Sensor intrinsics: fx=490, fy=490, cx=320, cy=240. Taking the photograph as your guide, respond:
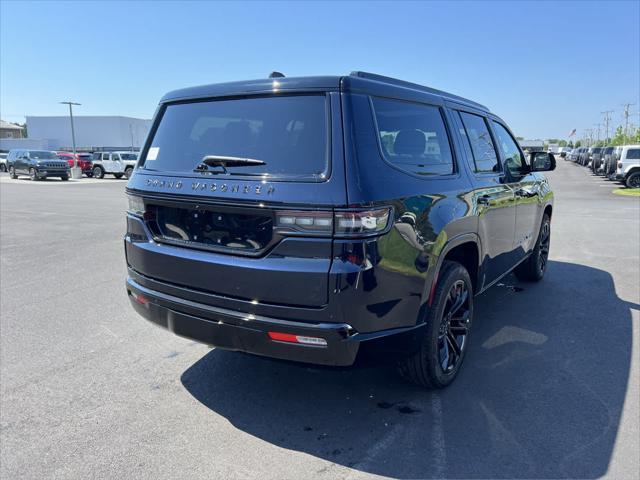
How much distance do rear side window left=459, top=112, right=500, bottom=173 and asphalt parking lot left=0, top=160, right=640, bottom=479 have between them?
59.8 inches

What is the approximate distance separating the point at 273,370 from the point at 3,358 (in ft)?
7.16

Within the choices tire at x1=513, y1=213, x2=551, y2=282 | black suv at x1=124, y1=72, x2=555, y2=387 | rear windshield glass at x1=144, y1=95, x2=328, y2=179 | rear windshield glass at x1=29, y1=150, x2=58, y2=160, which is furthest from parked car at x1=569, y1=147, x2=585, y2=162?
rear windshield glass at x1=144, y1=95, x2=328, y2=179

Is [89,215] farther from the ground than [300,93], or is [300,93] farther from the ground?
[300,93]

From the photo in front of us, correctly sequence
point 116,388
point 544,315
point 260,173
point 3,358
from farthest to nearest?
point 544,315 < point 3,358 < point 116,388 < point 260,173

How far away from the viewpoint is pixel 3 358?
154 inches

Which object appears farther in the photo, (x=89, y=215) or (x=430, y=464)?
(x=89, y=215)

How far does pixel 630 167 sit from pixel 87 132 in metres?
73.1

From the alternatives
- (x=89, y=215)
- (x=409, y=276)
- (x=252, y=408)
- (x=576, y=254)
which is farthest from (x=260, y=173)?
(x=89, y=215)

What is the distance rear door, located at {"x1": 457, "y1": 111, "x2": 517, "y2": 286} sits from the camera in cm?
379

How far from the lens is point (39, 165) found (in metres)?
30.6

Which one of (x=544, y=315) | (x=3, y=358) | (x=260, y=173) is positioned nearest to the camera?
(x=260, y=173)

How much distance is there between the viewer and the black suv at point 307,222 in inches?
96.9

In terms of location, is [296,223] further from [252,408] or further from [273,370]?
[273,370]

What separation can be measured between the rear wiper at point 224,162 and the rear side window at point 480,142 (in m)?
1.88
